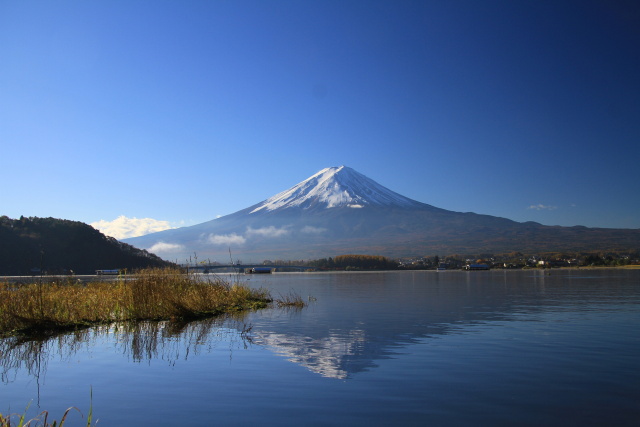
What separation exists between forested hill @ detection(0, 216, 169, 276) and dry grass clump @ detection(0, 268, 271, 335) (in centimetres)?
7618

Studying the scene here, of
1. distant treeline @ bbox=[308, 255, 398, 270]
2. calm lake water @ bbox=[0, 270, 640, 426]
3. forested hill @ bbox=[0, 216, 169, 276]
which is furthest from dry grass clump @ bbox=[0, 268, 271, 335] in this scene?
distant treeline @ bbox=[308, 255, 398, 270]

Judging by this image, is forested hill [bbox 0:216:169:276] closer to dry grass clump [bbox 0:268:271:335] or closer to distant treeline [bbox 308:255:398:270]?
distant treeline [bbox 308:255:398:270]

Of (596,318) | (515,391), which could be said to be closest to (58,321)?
(515,391)

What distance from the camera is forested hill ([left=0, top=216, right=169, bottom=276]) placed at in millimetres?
88938

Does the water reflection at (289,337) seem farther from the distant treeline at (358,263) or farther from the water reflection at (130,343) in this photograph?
the distant treeline at (358,263)

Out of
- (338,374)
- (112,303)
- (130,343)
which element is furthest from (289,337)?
(112,303)

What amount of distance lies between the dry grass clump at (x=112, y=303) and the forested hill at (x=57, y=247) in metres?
76.2

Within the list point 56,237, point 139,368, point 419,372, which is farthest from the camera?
point 56,237

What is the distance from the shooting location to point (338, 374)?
9734mm

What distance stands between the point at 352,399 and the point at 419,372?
233 cm

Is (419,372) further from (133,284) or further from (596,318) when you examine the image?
(133,284)

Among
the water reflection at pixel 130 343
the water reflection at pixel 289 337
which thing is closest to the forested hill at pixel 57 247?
the water reflection at pixel 289 337

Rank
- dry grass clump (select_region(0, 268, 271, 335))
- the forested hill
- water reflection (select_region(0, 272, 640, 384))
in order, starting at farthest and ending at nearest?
1. the forested hill
2. dry grass clump (select_region(0, 268, 271, 335))
3. water reflection (select_region(0, 272, 640, 384))

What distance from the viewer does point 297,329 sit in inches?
645
